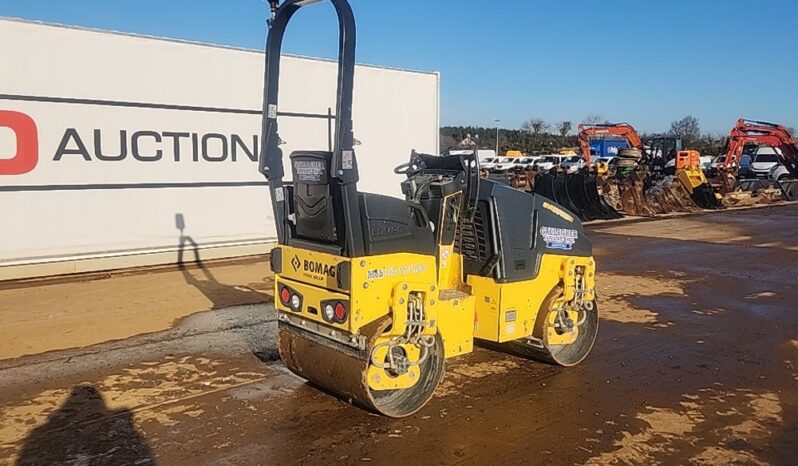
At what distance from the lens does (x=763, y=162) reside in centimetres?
3538

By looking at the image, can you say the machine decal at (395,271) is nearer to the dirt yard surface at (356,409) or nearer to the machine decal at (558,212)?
the dirt yard surface at (356,409)

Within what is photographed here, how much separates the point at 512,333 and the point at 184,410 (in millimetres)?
2549

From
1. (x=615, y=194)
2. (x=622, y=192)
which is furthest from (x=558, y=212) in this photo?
(x=622, y=192)

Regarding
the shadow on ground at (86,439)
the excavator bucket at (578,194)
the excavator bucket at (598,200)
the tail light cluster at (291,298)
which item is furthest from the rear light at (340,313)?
the excavator bucket at (598,200)

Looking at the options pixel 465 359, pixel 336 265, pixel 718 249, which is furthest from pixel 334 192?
pixel 718 249

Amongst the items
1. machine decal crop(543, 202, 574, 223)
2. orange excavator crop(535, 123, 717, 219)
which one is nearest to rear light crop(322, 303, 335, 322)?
machine decal crop(543, 202, 574, 223)

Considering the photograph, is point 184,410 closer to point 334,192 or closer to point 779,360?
point 334,192

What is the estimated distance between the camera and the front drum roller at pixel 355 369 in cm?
434

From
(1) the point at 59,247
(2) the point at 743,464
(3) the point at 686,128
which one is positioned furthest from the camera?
(3) the point at 686,128

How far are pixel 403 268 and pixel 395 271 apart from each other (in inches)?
3.0

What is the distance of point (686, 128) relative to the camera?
80312 mm

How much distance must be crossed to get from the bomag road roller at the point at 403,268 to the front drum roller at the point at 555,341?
0.05 feet

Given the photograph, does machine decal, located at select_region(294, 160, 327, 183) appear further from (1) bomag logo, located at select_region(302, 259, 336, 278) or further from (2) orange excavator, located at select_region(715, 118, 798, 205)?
(2) orange excavator, located at select_region(715, 118, 798, 205)

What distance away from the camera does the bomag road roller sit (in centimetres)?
426
